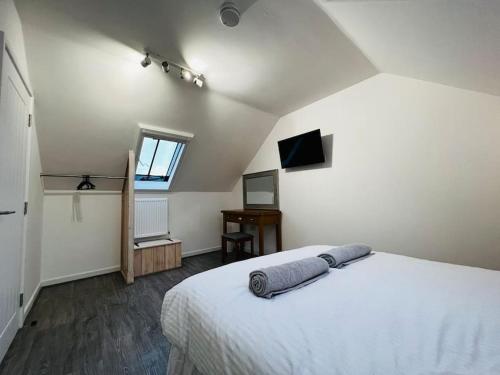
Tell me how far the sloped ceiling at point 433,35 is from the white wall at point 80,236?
137 inches

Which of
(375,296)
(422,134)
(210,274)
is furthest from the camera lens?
(422,134)

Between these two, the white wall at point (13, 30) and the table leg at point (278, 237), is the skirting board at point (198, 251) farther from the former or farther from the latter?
the white wall at point (13, 30)

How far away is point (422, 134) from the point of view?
6.55 ft

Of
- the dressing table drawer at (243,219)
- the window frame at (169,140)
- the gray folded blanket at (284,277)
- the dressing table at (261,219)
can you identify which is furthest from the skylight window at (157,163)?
the gray folded blanket at (284,277)

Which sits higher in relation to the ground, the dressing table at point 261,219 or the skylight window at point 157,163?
the skylight window at point 157,163

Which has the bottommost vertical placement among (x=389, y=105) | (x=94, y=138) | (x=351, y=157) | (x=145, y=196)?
(x=145, y=196)

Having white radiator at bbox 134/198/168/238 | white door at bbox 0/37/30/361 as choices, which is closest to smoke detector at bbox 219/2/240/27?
white door at bbox 0/37/30/361

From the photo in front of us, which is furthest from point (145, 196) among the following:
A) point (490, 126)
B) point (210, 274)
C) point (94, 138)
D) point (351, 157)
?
point (490, 126)

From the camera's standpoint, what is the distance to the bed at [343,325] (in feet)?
1.86

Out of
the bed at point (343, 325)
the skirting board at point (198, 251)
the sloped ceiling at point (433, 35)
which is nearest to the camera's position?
the bed at point (343, 325)

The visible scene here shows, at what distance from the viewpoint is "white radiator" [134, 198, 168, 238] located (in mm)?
3277

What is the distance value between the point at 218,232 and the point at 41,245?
2.57 m

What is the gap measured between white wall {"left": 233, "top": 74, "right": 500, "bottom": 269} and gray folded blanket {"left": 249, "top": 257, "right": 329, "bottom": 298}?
5.05 feet

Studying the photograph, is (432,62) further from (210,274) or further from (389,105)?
(210,274)
